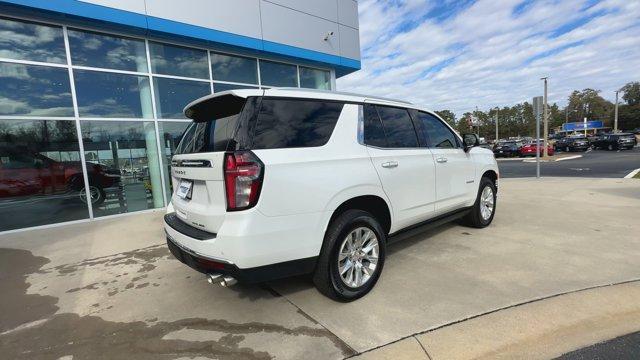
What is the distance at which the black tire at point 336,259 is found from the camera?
2.85m

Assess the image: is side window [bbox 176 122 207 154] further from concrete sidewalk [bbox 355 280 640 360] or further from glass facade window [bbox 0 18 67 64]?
glass facade window [bbox 0 18 67 64]

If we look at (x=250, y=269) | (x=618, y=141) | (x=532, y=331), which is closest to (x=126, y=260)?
(x=250, y=269)

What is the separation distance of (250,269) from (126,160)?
7465 millimetres

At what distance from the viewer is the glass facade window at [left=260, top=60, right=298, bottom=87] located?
1080 cm

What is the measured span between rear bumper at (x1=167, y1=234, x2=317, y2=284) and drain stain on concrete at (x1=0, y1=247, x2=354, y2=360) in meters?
0.49

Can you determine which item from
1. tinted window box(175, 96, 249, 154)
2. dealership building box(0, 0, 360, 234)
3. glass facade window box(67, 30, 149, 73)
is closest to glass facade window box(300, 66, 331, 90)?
dealership building box(0, 0, 360, 234)

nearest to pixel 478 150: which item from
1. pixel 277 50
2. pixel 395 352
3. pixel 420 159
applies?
pixel 420 159

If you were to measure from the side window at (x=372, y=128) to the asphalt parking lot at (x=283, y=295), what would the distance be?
1.43 m

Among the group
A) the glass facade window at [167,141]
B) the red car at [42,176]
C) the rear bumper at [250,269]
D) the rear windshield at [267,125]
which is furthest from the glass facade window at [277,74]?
the rear bumper at [250,269]

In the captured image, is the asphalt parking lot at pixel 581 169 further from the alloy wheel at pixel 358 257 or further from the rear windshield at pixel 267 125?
the rear windshield at pixel 267 125

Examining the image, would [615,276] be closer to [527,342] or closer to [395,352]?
[527,342]

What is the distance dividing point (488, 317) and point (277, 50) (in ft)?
30.6

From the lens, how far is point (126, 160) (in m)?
8.47

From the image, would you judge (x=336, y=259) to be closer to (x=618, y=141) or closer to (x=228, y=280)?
(x=228, y=280)
